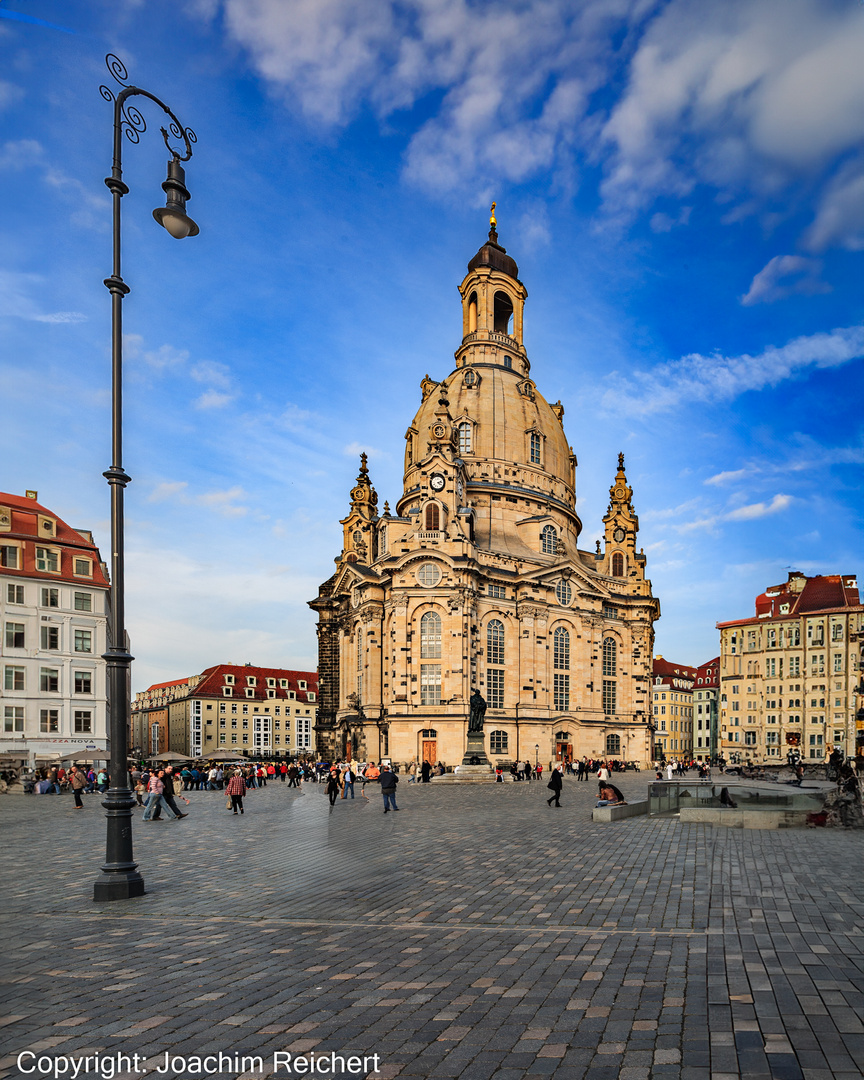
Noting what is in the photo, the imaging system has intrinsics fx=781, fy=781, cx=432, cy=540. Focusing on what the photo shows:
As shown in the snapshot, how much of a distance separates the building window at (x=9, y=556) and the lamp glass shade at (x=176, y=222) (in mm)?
45391

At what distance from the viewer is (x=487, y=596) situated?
72188mm

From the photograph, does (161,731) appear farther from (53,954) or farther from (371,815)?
(53,954)

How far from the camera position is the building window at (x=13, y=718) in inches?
1935

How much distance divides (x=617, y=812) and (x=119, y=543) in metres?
16.5

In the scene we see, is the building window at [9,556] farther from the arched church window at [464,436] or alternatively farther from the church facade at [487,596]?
the arched church window at [464,436]

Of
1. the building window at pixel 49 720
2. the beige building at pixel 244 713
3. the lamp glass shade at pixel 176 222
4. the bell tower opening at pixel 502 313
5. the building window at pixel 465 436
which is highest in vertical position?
the bell tower opening at pixel 502 313

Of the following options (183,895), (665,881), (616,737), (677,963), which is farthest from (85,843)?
(616,737)

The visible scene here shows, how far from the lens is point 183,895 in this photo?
459 inches

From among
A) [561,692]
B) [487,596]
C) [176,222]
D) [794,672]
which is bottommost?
[794,672]

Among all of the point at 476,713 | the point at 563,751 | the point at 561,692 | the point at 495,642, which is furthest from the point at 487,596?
the point at 476,713

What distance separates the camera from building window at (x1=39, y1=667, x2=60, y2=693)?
5106 centimetres

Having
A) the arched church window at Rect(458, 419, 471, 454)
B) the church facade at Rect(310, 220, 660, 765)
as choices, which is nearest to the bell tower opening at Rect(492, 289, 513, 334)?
the church facade at Rect(310, 220, 660, 765)

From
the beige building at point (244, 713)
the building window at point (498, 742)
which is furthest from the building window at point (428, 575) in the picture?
the beige building at point (244, 713)

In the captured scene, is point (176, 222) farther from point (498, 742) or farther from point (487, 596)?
point (498, 742)
